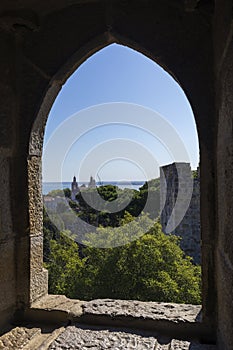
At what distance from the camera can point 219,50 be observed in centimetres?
138

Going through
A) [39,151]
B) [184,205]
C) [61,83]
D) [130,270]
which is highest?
[61,83]

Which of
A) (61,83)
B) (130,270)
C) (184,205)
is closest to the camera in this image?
(61,83)

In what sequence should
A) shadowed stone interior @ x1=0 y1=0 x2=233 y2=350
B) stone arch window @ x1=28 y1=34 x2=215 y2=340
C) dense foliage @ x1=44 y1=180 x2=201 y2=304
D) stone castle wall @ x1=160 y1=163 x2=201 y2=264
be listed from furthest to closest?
1. stone castle wall @ x1=160 y1=163 x2=201 y2=264
2. dense foliage @ x1=44 y1=180 x2=201 y2=304
3. stone arch window @ x1=28 y1=34 x2=215 y2=340
4. shadowed stone interior @ x1=0 y1=0 x2=233 y2=350

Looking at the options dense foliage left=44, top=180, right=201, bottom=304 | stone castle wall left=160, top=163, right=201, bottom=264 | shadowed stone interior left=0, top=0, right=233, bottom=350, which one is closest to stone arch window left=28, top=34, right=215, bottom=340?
shadowed stone interior left=0, top=0, right=233, bottom=350

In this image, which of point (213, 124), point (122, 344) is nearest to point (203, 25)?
point (213, 124)

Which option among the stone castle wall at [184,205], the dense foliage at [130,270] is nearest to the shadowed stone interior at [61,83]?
the dense foliage at [130,270]

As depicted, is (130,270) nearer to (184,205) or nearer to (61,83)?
(184,205)

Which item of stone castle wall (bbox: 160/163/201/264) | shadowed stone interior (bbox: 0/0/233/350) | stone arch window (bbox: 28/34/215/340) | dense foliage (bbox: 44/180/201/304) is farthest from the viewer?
stone castle wall (bbox: 160/163/201/264)

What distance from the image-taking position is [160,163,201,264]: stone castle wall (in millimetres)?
9625

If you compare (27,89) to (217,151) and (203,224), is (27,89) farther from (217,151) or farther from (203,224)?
(203,224)

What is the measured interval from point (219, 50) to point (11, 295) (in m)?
1.63

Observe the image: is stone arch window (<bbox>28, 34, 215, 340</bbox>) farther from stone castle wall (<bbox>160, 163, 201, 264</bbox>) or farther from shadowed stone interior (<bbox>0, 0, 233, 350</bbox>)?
stone castle wall (<bbox>160, 163, 201, 264</bbox>)

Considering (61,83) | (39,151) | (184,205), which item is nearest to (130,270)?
(184,205)

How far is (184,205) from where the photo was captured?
9.80 m
